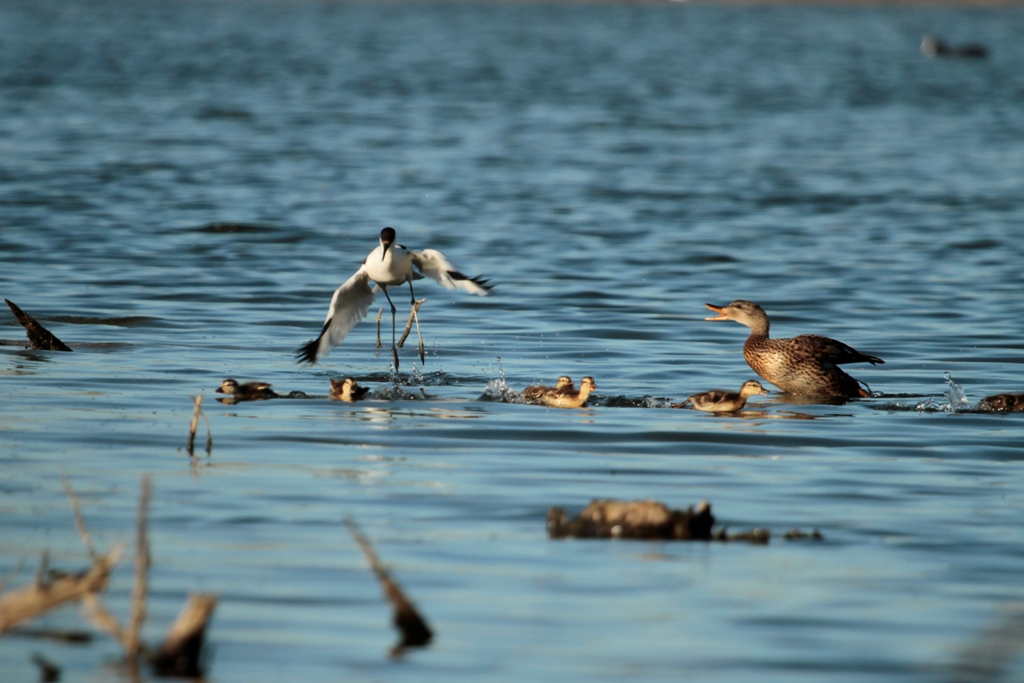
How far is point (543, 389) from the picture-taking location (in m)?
10.4

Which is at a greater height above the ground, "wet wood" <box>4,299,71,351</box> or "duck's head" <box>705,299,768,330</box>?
"duck's head" <box>705,299,768,330</box>

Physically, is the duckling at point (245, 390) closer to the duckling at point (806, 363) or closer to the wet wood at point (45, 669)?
the duckling at point (806, 363)

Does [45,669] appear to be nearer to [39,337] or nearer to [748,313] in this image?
[39,337]

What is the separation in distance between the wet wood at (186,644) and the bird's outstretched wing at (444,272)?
22.1ft

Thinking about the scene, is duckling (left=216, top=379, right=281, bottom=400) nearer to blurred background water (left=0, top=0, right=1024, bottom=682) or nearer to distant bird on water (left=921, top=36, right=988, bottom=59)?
blurred background water (left=0, top=0, right=1024, bottom=682)

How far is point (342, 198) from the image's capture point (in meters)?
24.8

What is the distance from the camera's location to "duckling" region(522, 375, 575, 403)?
10.3 meters

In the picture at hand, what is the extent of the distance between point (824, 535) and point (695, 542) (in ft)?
2.14

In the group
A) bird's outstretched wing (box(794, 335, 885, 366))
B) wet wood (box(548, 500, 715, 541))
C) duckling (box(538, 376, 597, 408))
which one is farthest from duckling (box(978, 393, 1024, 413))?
wet wood (box(548, 500, 715, 541))

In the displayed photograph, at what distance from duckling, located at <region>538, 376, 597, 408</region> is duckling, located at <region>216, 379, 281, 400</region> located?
1.83 m

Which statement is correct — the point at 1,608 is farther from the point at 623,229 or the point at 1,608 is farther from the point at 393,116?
the point at 393,116

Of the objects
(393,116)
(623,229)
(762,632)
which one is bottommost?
(762,632)

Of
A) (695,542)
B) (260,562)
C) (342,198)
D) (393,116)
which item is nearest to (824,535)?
(695,542)

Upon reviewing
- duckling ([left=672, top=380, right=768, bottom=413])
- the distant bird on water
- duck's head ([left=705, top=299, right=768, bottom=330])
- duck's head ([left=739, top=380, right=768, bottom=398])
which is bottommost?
duckling ([left=672, top=380, right=768, bottom=413])
